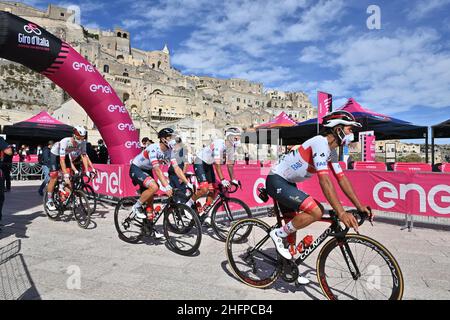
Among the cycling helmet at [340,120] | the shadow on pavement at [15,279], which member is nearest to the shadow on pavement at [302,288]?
the cycling helmet at [340,120]

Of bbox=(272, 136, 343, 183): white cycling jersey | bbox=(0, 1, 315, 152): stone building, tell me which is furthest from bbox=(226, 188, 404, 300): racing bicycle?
bbox=(0, 1, 315, 152): stone building

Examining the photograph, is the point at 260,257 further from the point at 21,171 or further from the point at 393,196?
the point at 21,171

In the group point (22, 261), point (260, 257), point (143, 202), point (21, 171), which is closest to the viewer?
point (260, 257)

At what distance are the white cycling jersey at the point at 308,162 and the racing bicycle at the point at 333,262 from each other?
1.37ft

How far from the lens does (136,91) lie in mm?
78250

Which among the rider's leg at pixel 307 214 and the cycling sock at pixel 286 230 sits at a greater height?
the rider's leg at pixel 307 214

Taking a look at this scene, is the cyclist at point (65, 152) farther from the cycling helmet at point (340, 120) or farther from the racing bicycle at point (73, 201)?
the cycling helmet at point (340, 120)

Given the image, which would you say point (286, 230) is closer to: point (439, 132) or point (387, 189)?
point (387, 189)

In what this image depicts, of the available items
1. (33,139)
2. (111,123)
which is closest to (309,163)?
(111,123)

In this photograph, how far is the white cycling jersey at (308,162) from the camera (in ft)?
9.86

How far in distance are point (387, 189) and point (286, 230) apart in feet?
16.2

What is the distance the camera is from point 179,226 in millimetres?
5121

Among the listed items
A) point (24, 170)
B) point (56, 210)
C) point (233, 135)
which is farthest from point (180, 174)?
point (24, 170)
